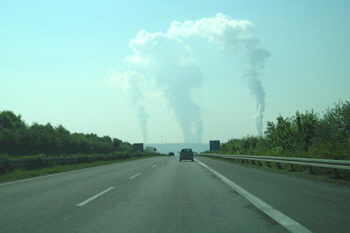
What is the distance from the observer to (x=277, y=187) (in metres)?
10.6

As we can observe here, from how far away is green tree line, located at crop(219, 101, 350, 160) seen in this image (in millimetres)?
16212

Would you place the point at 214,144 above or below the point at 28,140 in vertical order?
below

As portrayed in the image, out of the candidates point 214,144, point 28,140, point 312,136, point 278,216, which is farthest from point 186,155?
point 28,140

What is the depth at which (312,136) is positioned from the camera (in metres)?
26.4

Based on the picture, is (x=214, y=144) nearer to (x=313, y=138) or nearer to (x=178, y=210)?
(x=313, y=138)

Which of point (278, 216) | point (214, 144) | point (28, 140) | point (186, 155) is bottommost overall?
point (278, 216)

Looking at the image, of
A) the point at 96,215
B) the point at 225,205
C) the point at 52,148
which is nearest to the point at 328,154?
the point at 225,205

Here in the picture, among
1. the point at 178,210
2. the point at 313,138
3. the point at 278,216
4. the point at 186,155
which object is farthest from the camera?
the point at 186,155

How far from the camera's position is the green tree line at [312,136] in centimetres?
1621

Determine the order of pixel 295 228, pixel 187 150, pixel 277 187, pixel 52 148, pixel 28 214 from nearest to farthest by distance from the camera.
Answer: pixel 295 228
pixel 28 214
pixel 277 187
pixel 187 150
pixel 52 148

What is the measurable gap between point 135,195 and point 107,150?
142m

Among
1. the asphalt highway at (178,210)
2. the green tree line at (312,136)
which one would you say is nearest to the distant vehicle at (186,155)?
the green tree line at (312,136)

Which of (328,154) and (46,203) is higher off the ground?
(328,154)

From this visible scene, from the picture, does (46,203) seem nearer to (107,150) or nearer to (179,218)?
(179,218)
